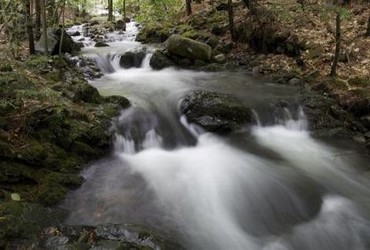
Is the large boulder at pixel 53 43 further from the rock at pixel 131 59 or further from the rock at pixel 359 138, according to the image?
the rock at pixel 359 138

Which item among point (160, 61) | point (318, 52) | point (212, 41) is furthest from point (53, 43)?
point (318, 52)

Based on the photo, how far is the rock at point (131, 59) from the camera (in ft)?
49.8

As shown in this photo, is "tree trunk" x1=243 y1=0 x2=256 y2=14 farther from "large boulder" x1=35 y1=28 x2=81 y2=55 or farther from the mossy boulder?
"large boulder" x1=35 y1=28 x2=81 y2=55

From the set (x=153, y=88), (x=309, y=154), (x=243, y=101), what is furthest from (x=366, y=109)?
(x=153, y=88)

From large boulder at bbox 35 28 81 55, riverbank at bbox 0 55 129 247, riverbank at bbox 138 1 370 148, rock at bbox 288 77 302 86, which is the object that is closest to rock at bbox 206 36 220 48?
riverbank at bbox 138 1 370 148

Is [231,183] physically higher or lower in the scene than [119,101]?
lower

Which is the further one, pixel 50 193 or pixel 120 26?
pixel 120 26

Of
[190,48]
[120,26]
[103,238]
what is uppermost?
[120,26]

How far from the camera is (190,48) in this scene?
1437 cm

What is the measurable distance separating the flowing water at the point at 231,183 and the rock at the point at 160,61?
4029mm

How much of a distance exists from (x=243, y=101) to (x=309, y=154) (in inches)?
98.9

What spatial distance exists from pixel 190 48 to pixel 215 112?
581 centimetres

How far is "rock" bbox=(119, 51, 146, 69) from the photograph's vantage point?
15.2 m

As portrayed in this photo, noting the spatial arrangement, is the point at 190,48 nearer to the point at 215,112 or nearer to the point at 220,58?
the point at 220,58
